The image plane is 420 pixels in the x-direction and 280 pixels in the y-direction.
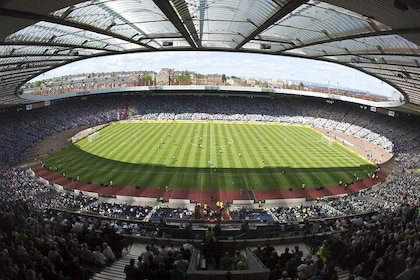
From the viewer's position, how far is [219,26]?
78.6 ft

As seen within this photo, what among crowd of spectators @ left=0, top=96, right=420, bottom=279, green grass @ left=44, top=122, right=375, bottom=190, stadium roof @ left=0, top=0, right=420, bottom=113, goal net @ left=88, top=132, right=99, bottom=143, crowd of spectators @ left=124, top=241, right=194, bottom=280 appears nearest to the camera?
crowd of spectators @ left=124, top=241, right=194, bottom=280

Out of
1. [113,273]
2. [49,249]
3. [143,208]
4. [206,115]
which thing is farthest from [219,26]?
[206,115]

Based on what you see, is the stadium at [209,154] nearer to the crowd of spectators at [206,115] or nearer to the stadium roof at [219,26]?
the stadium roof at [219,26]

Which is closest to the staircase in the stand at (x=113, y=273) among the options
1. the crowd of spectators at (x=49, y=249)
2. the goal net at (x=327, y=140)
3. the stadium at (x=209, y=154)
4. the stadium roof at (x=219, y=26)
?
the stadium at (x=209, y=154)

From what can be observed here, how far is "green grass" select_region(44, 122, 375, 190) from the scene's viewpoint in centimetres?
3950

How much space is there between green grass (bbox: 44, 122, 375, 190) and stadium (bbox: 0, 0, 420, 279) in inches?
12.7

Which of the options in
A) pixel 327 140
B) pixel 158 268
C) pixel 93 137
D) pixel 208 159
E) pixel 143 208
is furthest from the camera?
pixel 327 140

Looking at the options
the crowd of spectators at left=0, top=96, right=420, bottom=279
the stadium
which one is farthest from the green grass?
the crowd of spectators at left=0, top=96, right=420, bottom=279

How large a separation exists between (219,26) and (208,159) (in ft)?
83.1

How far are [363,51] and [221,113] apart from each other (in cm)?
5940

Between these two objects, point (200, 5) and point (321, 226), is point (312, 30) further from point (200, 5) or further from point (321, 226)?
point (321, 226)

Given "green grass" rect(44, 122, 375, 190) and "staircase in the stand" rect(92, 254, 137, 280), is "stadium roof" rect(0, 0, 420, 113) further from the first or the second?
"green grass" rect(44, 122, 375, 190)

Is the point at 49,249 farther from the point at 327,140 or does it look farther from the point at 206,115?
the point at 206,115

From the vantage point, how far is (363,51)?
24.0 meters
